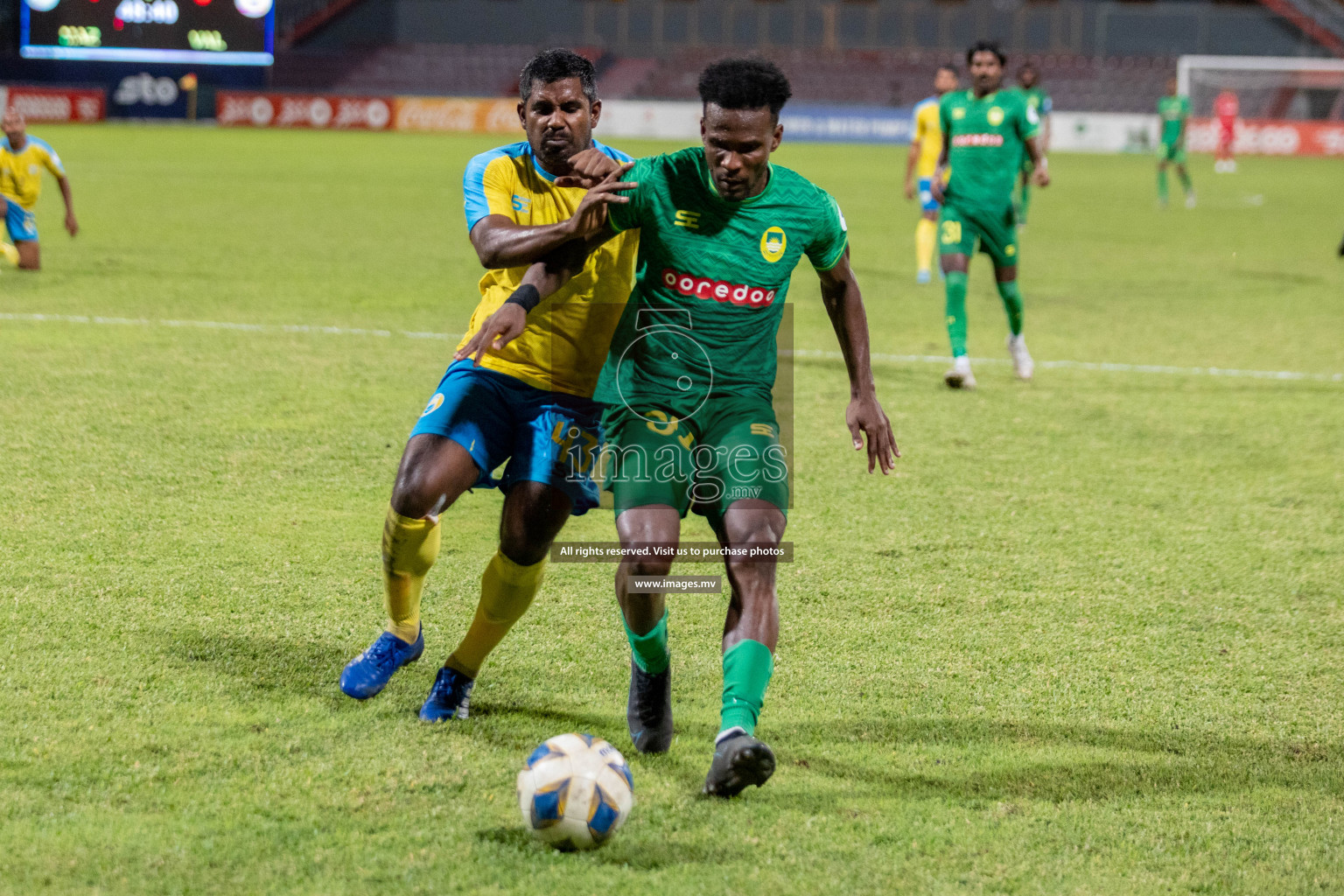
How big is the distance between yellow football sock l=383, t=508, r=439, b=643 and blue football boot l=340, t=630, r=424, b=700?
0.04 m

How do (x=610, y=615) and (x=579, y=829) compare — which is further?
(x=610, y=615)

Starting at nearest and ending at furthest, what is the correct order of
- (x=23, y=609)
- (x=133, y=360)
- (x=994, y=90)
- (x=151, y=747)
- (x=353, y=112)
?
(x=151, y=747), (x=23, y=609), (x=133, y=360), (x=994, y=90), (x=353, y=112)

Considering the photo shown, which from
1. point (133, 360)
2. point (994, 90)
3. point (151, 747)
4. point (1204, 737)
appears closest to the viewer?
point (151, 747)

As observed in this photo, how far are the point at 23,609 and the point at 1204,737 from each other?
388cm

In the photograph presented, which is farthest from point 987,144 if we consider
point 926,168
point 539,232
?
point 539,232

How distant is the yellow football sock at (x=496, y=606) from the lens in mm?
4051

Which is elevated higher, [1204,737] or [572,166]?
[572,166]

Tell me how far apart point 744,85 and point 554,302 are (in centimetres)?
92

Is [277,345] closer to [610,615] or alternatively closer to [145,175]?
[610,615]

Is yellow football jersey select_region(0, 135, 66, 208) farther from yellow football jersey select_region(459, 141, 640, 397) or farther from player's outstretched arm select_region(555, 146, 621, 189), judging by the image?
player's outstretched arm select_region(555, 146, 621, 189)

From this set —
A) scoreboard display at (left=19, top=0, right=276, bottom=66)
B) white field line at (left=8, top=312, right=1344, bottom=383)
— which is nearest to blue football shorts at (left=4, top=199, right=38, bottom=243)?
scoreboard display at (left=19, top=0, right=276, bottom=66)

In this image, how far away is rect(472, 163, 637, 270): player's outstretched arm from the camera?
3.64m

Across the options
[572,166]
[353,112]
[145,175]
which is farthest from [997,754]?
[353,112]

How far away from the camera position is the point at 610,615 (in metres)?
4.98
